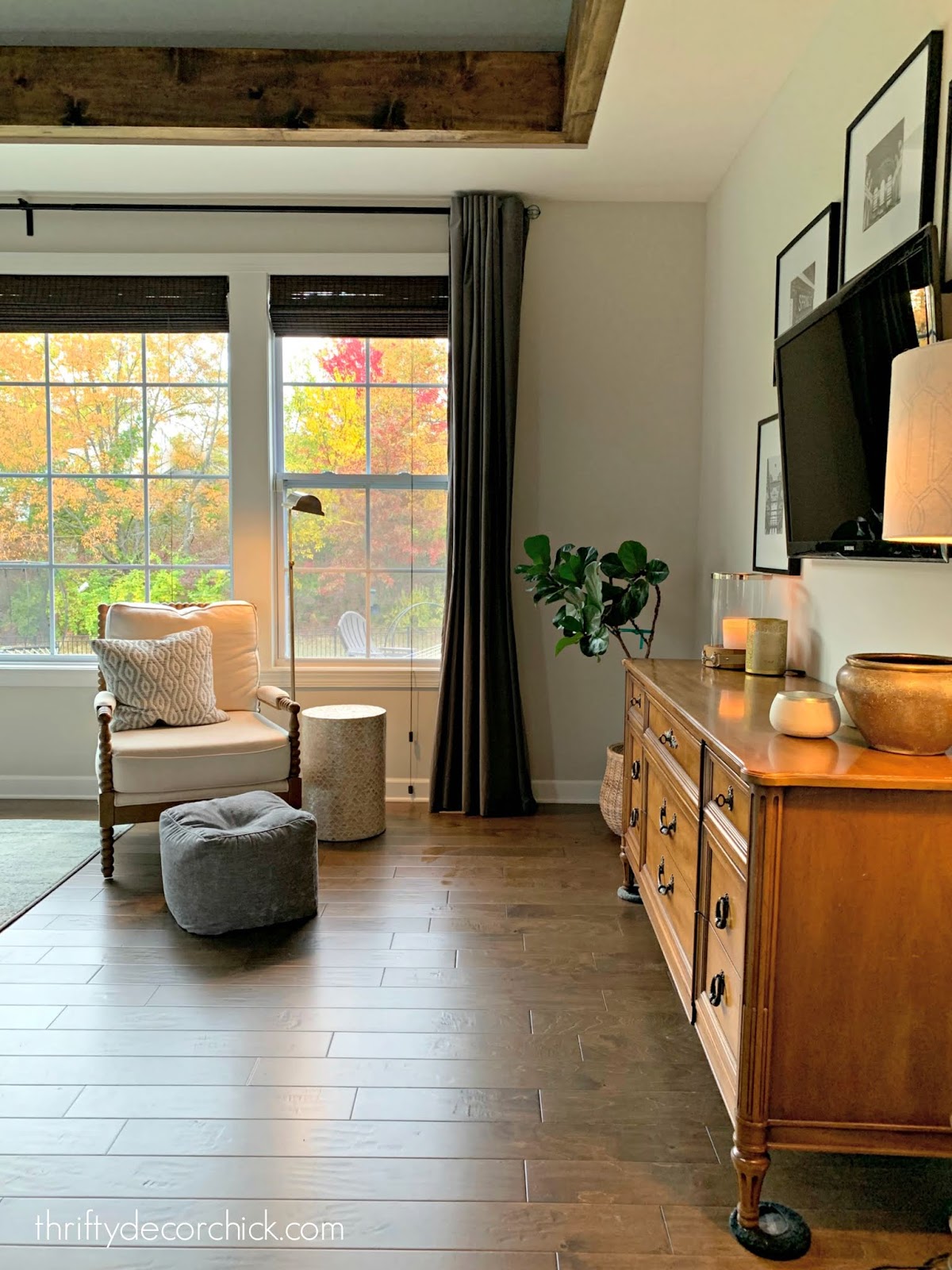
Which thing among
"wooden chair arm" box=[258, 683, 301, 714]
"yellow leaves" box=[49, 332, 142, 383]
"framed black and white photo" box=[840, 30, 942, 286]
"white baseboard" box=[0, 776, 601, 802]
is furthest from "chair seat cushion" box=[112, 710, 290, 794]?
"framed black and white photo" box=[840, 30, 942, 286]

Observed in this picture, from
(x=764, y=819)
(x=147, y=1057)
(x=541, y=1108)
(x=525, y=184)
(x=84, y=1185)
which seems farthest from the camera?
(x=525, y=184)

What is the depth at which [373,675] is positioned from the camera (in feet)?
14.5

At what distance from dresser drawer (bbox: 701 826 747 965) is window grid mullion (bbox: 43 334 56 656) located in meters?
3.55

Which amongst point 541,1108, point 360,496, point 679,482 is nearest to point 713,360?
point 679,482

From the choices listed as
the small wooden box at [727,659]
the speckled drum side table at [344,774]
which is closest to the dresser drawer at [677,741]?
the small wooden box at [727,659]

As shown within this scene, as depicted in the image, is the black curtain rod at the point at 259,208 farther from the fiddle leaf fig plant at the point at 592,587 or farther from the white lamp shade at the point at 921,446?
the white lamp shade at the point at 921,446

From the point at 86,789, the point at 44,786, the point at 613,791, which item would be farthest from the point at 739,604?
the point at 44,786

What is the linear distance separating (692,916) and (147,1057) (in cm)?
130

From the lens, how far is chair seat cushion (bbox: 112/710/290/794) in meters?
3.38

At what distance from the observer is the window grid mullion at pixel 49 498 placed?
439cm

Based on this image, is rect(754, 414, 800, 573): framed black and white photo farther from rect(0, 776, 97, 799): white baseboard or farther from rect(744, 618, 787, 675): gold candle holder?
rect(0, 776, 97, 799): white baseboard

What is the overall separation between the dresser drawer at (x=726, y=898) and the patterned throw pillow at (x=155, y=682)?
7.81 ft

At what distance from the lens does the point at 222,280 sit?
429 centimetres

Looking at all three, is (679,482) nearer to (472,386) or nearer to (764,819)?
(472,386)
